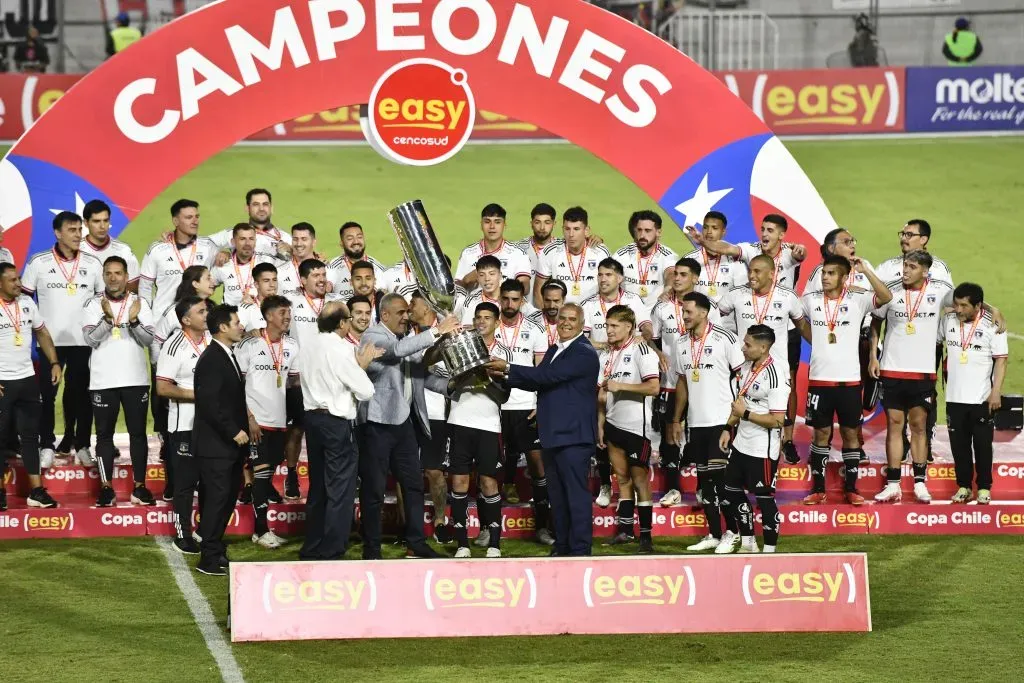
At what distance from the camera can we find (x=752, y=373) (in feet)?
34.8

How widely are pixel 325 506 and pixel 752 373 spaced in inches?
122

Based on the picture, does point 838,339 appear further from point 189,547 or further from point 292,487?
point 189,547

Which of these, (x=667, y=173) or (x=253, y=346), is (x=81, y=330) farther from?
(x=667, y=173)

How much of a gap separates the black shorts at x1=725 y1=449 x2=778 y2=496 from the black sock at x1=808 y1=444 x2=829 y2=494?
1231mm

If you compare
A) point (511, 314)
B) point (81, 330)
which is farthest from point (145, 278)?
point (511, 314)

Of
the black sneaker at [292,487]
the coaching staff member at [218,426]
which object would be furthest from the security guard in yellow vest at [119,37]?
the coaching staff member at [218,426]

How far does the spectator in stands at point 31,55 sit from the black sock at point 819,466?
62.3 ft

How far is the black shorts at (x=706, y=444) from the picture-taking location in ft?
35.4

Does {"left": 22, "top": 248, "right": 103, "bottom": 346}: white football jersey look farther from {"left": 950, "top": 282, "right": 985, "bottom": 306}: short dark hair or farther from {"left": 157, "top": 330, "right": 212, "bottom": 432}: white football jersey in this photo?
{"left": 950, "top": 282, "right": 985, "bottom": 306}: short dark hair

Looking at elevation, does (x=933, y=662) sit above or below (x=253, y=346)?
below

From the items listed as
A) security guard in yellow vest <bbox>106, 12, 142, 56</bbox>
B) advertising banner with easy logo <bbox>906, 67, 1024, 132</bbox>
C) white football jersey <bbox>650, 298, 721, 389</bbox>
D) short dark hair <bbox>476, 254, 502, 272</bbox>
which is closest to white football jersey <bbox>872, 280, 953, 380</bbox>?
white football jersey <bbox>650, 298, 721, 389</bbox>

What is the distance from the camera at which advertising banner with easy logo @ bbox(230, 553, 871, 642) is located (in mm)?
9008

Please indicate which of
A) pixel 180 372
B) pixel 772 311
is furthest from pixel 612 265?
pixel 180 372

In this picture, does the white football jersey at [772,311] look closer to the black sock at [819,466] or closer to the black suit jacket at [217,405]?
the black sock at [819,466]
